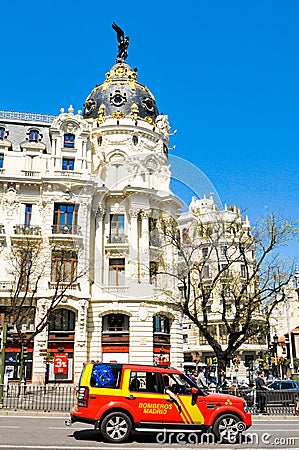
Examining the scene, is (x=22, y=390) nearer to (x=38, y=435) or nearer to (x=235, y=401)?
(x=38, y=435)

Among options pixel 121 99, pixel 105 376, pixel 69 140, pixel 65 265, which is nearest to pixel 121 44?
pixel 121 99

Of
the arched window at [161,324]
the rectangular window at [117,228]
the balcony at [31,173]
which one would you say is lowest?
the arched window at [161,324]

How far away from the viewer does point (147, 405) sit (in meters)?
12.2

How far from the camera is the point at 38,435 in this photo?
12.6 meters

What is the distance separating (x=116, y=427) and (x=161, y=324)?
94.4 feet

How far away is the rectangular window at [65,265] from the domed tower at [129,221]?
9.82ft

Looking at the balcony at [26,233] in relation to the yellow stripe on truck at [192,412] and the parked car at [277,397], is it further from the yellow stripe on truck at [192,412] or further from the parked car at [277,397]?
the yellow stripe on truck at [192,412]

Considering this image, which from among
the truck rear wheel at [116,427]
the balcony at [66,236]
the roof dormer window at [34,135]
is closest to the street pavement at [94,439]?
the truck rear wheel at [116,427]

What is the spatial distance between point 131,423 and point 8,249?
28.4 meters

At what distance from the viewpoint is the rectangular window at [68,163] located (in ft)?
139

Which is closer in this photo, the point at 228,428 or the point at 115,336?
the point at 228,428

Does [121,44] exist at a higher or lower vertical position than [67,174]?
higher

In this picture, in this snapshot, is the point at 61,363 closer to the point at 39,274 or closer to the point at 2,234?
the point at 39,274

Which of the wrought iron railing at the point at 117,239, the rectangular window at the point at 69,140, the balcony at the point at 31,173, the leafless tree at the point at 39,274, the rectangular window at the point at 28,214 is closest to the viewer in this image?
the leafless tree at the point at 39,274
